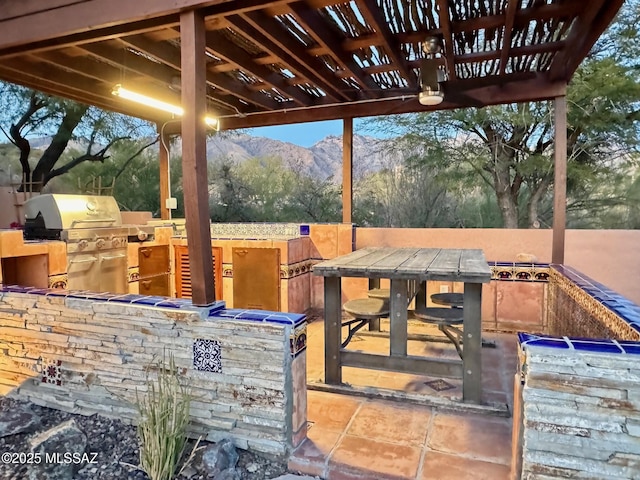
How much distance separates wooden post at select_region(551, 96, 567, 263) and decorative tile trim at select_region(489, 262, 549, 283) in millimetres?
410

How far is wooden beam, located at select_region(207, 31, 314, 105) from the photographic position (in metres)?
3.10

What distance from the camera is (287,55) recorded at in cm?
335

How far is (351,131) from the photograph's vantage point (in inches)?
191

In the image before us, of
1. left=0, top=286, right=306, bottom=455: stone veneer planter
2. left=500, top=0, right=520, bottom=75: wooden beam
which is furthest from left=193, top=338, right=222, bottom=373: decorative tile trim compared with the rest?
left=500, top=0, right=520, bottom=75: wooden beam

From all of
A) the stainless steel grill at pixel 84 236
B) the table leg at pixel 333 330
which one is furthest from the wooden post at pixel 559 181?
the stainless steel grill at pixel 84 236

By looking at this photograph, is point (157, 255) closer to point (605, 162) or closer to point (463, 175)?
point (463, 175)

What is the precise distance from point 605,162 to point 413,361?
285 inches

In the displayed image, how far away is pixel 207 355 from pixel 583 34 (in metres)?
3.19

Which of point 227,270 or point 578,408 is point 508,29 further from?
point 227,270

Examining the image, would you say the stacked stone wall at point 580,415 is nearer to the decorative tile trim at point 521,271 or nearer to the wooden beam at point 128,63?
the decorative tile trim at point 521,271

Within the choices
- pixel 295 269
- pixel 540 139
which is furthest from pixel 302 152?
pixel 295 269

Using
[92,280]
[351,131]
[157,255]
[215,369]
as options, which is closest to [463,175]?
[351,131]

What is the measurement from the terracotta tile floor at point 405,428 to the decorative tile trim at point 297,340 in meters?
0.50

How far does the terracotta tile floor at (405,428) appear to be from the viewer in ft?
6.55
